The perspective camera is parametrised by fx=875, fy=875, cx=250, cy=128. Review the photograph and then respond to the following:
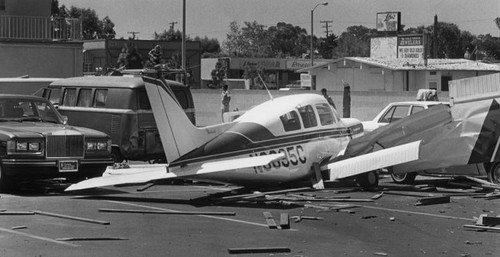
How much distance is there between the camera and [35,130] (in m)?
15.5

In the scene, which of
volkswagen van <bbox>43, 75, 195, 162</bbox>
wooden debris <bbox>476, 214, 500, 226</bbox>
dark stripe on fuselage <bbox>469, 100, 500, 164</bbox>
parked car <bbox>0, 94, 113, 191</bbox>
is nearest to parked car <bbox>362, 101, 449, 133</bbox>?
dark stripe on fuselage <bbox>469, 100, 500, 164</bbox>

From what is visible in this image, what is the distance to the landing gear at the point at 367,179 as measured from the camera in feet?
53.8

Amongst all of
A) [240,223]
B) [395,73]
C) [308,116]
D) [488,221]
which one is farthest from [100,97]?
[395,73]

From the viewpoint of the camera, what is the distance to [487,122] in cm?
1558

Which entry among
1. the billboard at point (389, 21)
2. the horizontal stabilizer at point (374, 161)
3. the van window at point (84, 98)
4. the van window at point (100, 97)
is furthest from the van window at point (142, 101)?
the billboard at point (389, 21)

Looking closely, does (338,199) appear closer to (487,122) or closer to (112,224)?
(487,122)

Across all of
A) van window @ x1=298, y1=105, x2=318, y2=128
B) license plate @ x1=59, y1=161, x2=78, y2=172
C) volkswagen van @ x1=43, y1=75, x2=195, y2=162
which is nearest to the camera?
license plate @ x1=59, y1=161, x2=78, y2=172

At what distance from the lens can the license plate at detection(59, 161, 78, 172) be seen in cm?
1536

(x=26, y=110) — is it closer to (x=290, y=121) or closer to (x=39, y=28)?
(x=290, y=121)

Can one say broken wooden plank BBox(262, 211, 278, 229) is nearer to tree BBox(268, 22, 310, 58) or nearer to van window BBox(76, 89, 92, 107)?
van window BBox(76, 89, 92, 107)

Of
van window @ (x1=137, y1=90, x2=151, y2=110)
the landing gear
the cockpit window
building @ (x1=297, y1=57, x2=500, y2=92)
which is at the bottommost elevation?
the landing gear

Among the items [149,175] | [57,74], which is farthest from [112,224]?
[57,74]

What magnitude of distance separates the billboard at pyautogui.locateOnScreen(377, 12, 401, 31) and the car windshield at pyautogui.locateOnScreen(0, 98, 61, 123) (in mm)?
69317

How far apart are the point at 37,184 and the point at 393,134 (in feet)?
22.9
